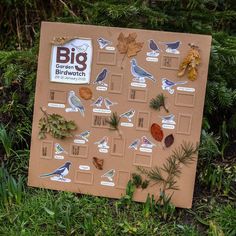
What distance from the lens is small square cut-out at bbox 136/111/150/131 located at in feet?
11.1

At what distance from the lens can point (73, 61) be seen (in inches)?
137

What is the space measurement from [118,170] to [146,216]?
35 cm

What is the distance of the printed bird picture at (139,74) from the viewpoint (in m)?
3.38

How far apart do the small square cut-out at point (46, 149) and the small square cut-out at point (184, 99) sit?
0.90 m

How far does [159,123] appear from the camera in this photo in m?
3.38

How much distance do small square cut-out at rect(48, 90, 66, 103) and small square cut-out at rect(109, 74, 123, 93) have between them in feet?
Answer: 1.08

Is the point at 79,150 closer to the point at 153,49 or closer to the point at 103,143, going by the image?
the point at 103,143

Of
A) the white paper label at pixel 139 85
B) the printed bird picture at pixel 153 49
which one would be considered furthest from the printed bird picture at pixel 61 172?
the printed bird picture at pixel 153 49

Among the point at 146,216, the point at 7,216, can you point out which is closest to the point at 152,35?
the point at 146,216

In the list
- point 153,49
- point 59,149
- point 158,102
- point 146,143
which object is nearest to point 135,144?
point 146,143

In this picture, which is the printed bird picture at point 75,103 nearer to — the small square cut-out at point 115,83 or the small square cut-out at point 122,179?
the small square cut-out at point 115,83

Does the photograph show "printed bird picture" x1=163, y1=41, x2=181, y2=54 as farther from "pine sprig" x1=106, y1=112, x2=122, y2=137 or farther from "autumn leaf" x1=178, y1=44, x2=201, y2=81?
"pine sprig" x1=106, y1=112, x2=122, y2=137

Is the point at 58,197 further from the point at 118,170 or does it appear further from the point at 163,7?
the point at 163,7

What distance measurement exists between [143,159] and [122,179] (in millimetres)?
194
